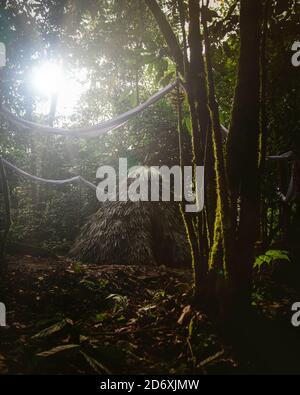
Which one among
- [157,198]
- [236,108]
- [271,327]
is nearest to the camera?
Result: [236,108]

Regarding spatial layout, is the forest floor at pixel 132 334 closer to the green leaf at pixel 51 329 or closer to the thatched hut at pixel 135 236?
the green leaf at pixel 51 329

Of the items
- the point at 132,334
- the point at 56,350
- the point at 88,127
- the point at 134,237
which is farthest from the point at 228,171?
the point at 134,237

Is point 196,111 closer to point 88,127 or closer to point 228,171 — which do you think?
point 228,171

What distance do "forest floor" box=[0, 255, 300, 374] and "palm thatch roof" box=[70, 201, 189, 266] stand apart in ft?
6.12

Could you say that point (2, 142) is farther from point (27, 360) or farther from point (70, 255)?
point (27, 360)

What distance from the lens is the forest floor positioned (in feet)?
7.16

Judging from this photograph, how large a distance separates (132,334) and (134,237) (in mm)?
3313

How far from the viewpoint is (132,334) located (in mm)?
2627

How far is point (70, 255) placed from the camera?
627 centimetres

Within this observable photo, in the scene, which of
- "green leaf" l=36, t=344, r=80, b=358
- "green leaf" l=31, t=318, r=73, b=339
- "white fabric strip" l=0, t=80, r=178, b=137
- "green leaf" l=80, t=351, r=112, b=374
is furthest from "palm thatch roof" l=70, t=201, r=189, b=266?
"green leaf" l=80, t=351, r=112, b=374

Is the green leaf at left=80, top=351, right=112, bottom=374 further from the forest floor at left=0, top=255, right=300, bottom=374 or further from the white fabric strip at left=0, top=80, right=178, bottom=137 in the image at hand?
the white fabric strip at left=0, top=80, right=178, bottom=137

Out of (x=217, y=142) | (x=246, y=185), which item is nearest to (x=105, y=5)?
(x=217, y=142)

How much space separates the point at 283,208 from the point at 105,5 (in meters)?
3.23

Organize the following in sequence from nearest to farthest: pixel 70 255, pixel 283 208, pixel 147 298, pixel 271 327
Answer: pixel 271 327
pixel 147 298
pixel 283 208
pixel 70 255
